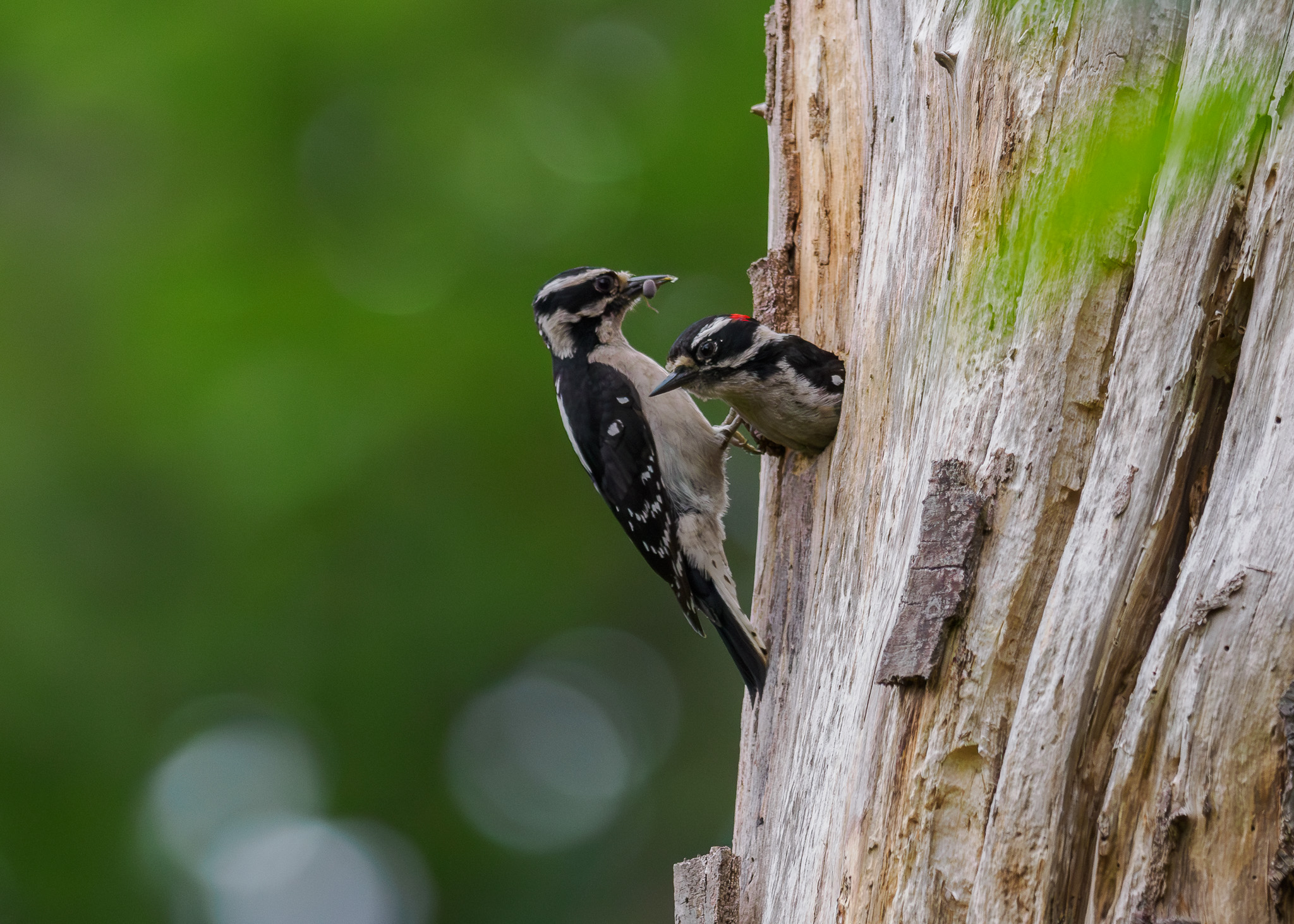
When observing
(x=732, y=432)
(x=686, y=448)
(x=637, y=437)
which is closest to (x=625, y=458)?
(x=637, y=437)

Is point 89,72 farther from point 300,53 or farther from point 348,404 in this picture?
point 348,404

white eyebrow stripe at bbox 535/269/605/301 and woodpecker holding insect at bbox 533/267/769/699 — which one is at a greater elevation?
white eyebrow stripe at bbox 535/269/605/301

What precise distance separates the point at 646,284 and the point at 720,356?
949 millimetres

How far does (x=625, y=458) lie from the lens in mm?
4738

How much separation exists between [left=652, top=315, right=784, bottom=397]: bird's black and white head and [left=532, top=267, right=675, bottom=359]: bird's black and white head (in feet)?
2.55

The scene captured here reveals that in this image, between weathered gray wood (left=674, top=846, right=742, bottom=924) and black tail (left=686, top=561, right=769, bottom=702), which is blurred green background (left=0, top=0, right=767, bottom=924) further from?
weathered gray wood (left=674, top=846, right=742, bottom=924)

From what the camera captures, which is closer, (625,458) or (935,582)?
(935,582)

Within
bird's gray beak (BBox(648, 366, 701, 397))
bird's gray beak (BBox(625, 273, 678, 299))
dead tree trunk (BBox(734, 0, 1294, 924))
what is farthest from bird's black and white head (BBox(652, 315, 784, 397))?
dead tree trunk (BBox(734, 0, 1294, 924))

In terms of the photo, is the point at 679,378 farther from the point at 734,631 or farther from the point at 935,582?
the point at 935,582

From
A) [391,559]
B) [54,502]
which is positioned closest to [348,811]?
[391,559]

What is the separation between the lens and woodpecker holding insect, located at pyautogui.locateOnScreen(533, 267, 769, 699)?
4.60 meters

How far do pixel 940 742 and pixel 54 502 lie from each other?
830 cm

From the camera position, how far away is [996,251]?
8.36 feet

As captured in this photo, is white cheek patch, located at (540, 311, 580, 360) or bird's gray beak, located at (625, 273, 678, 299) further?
white cheek patch, located at (540, 311, 580, 360)
